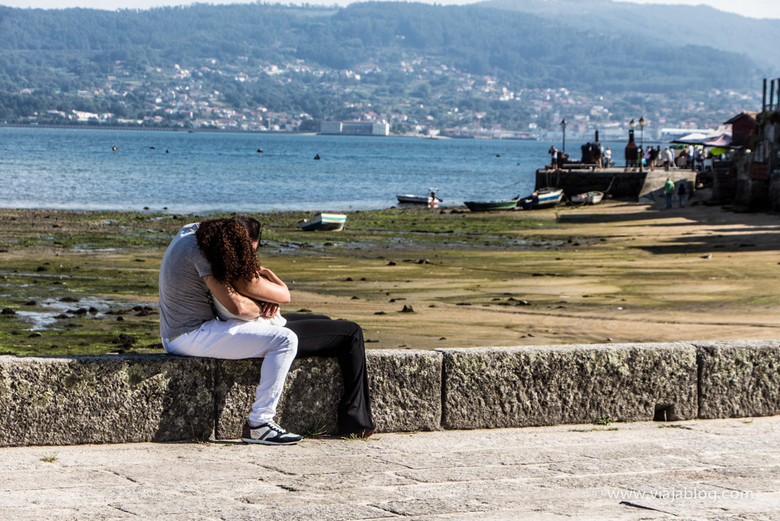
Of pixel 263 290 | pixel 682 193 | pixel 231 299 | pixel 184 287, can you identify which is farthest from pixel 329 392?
pixel 682 193

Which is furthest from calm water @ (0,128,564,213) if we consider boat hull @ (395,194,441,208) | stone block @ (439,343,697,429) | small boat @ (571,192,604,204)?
stone block @ (439,343,697,429)

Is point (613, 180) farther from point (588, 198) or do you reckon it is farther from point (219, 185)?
point (219, 185)

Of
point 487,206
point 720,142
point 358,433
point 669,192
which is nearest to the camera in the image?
point 358,433

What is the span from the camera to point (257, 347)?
5.79m

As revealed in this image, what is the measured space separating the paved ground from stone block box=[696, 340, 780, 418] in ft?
1.40

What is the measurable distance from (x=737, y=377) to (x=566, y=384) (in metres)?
1.22

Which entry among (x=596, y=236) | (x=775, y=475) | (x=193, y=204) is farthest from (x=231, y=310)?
(x=193, y=204)

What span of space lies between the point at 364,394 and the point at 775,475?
2.31 meters

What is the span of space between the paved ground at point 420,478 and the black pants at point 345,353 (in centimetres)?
14

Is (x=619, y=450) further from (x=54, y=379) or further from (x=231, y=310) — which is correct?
(x=54, y=379)

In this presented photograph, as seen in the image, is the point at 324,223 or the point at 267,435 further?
the point at 324,223

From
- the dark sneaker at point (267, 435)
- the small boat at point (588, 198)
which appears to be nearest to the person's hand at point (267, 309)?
the dark sneaker at point (267, 435)

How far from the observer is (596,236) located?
3092 cm

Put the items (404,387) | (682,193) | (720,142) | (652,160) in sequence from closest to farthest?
1. (404,387)
2. (682,193)
3. (720,142)
4. (652,160)
